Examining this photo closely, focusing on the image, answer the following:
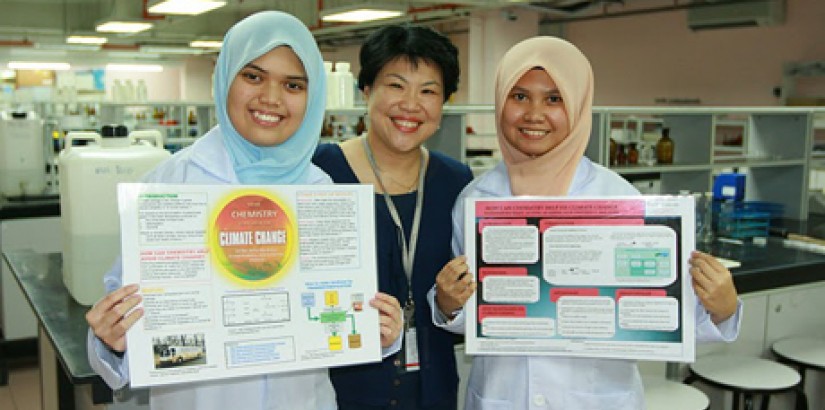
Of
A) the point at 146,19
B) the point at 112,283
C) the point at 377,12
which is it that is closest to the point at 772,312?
the point at 112,283

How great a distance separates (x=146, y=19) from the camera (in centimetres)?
795

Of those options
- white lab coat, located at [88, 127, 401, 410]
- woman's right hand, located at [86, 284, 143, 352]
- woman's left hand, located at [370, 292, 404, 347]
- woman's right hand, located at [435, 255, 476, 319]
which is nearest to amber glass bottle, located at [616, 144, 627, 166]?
woman's right hand, located at [435, 255, 476, 319]

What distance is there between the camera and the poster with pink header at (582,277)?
152cm

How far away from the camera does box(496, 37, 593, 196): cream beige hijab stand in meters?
1.60

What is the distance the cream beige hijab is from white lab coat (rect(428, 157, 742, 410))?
0.04 meters

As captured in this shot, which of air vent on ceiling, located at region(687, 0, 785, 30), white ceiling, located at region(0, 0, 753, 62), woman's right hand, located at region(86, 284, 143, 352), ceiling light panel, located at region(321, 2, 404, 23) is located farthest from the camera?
white ceiling, located at region(0, 0, 753, 62)

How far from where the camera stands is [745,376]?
102 inches

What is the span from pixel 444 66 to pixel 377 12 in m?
4.35

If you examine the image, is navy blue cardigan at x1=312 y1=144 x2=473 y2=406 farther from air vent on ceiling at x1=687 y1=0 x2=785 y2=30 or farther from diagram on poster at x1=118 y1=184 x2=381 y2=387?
air vent on ceiling at x1=687 y1=0 x2=785 y2=30

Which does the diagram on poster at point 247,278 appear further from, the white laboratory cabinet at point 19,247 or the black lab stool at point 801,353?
the white laboratory cabinet at point 19,247

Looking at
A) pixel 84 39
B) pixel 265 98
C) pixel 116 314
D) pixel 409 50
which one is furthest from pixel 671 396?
pixel 84 39

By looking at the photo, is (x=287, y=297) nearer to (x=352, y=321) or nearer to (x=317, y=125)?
(x=352, y=321)

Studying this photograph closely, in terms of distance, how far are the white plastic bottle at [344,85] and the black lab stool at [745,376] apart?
6.70 feet

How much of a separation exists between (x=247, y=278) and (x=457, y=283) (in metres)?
0.45
